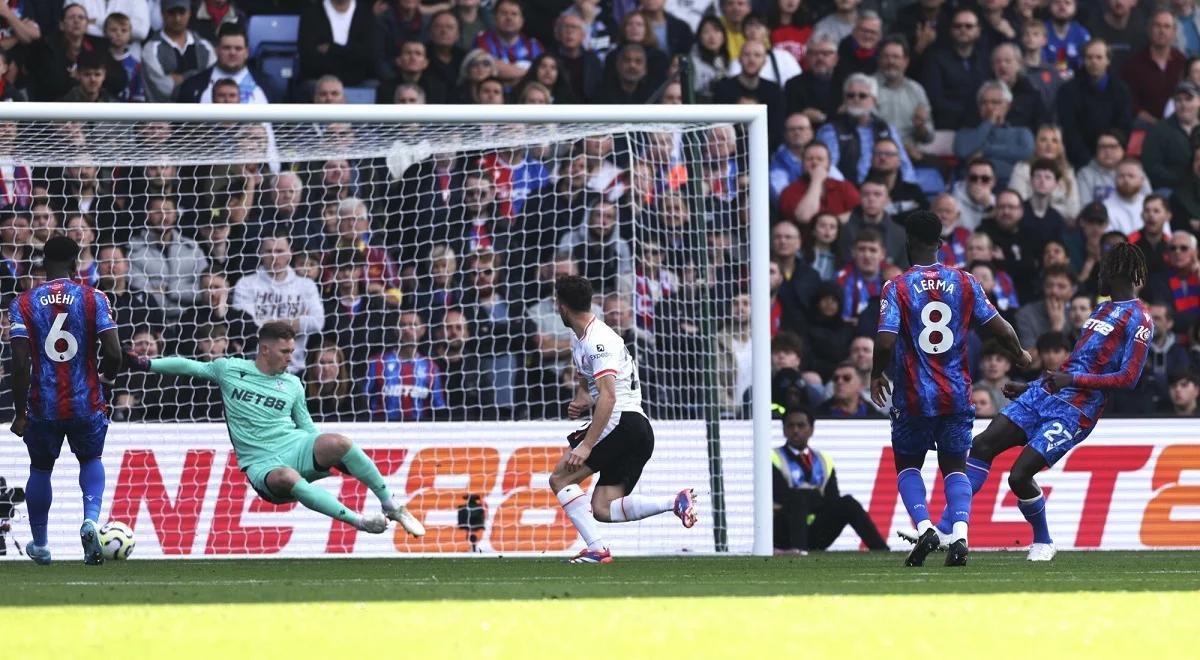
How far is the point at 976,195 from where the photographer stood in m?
14.9

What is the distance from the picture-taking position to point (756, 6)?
16.0 metres

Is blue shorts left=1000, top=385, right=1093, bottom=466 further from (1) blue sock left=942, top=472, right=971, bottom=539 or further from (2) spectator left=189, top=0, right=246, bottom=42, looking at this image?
(2) spectator left=189, top=0, right=246, bottom=42

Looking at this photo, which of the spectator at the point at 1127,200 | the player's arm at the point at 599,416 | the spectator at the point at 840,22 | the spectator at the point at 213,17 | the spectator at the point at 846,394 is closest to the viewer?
the player's arm at the point at 599,416

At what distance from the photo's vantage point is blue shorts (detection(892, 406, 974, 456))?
31.4 feet

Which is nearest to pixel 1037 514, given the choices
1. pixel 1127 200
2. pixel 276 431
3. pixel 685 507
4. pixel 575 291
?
pixel 685 507

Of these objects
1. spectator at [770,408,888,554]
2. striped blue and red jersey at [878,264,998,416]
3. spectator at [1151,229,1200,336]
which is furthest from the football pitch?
spectator at [1151,229,1200,336]

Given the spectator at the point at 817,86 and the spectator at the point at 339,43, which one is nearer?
the spectator at the point at 339,43

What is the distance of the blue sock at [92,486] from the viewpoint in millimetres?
10422

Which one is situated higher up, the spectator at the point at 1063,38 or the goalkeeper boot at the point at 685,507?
the spectator at the point at 1063,38

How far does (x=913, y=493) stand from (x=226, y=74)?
671 centimetres

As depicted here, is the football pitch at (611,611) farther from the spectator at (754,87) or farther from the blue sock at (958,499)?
the spectator at (754,87)

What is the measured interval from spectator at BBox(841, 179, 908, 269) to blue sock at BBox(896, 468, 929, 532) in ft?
15.6

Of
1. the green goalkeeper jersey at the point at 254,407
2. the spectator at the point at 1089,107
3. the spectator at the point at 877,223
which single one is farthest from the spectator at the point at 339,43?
the spectator at the point at 1089,107

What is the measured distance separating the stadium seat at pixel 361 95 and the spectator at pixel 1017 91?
5.29 meters
